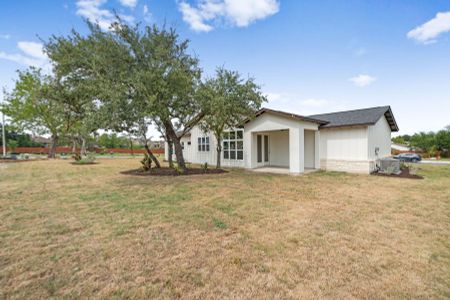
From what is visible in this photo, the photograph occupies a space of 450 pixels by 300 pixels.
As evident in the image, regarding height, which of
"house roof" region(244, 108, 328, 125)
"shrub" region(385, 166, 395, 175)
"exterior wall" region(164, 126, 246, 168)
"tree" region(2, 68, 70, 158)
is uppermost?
"tree" region(2, 68, 70, 158)

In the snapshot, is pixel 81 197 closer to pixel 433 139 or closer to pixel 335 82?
pixel 335 82

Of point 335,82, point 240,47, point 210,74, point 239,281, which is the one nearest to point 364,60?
point 335,82

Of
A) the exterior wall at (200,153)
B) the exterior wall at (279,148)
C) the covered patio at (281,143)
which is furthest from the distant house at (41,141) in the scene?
the exterior wall at (279,148)

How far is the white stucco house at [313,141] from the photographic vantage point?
446 inches

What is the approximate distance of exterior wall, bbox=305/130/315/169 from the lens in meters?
13.4

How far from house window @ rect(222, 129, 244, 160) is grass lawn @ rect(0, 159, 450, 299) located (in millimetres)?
8203

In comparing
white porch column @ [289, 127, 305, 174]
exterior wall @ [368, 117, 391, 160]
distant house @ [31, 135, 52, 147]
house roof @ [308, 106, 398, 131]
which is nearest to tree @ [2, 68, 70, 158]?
white porch column @ [289, 127, 305, 174]

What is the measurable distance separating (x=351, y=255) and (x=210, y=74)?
10.3 metres

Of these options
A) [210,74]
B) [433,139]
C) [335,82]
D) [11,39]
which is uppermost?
[11,39]

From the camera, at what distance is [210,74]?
439 inches

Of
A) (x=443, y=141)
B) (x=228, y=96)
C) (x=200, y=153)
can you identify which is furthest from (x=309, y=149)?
(x=443, y=141)

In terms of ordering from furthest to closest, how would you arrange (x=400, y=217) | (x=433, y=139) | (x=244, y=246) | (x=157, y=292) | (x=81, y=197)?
(x=433, y=139) → (x=81, y=197) → (x=400, y=217) → (x=244, y=246) → (x=157, y=292)

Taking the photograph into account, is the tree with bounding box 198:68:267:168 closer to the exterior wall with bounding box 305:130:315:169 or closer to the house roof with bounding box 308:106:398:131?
the exterior wall with bounding box 305:130:315:169

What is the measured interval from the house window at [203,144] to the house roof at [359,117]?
333 inches
